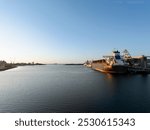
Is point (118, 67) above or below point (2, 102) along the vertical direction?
above

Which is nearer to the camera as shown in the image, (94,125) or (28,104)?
(94,125)

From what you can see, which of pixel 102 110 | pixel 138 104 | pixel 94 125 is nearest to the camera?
pixel 94 125

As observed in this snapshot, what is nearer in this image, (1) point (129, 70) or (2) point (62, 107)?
(2) point (62, 107)

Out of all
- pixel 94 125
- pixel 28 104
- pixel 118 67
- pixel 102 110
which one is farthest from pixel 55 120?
pixel 118 67

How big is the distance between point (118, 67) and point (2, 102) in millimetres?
28963

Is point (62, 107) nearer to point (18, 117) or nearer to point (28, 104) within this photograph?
point (28, 104)

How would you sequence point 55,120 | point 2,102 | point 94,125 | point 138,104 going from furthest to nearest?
point 2,102
point 138,104
point 55,120
point 94,125

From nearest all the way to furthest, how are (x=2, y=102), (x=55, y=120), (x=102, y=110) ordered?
(x=55, y=120)
(x=102, y=110)
(x=2, y=102)

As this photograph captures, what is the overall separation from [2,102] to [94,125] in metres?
9.37

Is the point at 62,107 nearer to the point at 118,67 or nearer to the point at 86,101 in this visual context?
the point at 86,101

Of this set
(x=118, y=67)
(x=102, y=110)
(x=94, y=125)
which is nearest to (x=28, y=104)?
(x=102, y=110)

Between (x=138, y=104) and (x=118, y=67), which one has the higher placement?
(x=118, y=67)

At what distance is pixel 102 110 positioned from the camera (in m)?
11.5

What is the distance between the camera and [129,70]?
138 ft
